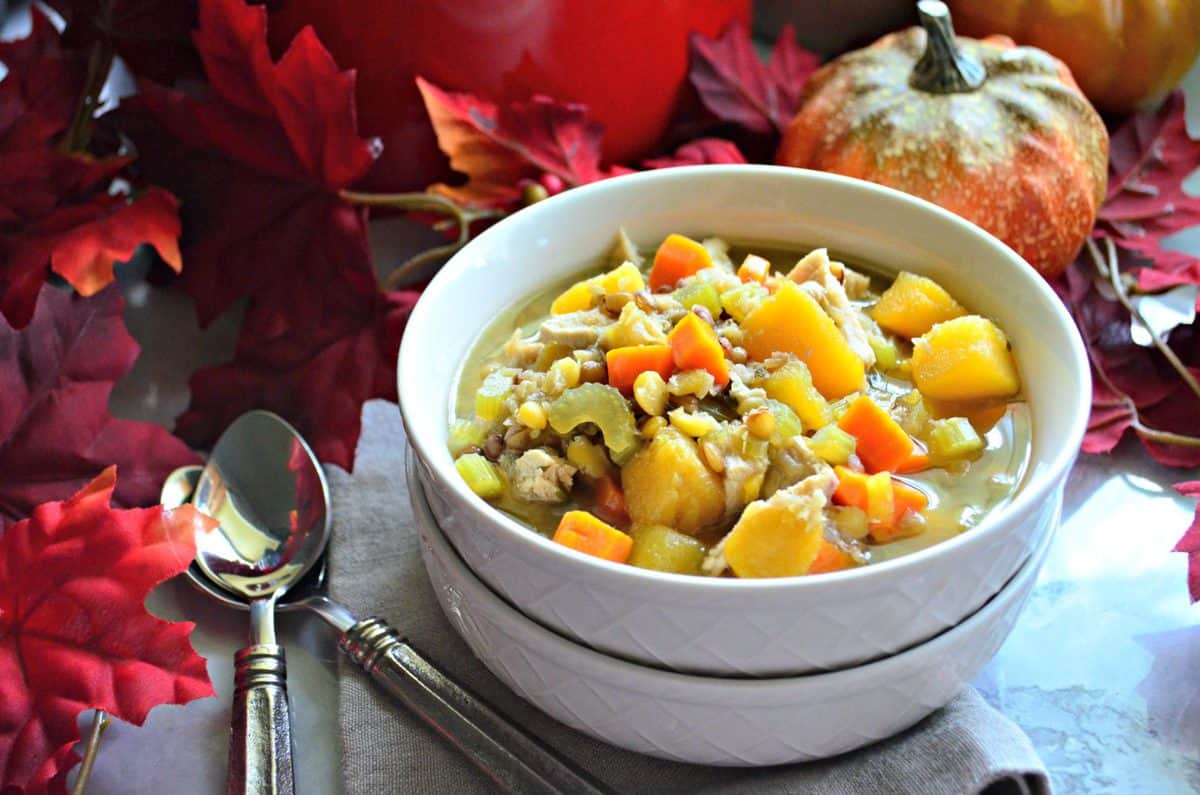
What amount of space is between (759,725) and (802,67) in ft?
4.51

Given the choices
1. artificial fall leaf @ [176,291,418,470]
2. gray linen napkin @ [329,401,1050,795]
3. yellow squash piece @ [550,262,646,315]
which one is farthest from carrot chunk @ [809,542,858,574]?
artificial fall leaf @ [176,291,418,470]

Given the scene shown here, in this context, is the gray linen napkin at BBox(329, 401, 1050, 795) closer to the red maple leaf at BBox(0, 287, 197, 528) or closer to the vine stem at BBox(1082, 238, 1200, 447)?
the red maple leaf at BBox(0, 287, 197, 528)

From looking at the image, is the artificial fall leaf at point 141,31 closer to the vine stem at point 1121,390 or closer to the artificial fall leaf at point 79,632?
the artificial fall leaf at point 79,632

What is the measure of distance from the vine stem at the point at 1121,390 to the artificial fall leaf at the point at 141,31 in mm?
1446

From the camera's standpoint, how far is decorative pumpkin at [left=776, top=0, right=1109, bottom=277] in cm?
176

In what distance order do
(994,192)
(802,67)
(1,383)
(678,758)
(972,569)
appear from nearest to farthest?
(972,569) → (678,758) → (1,383) → (994,192) → (802,67)

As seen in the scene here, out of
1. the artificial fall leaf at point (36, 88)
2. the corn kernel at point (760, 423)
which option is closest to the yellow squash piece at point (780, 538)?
the corn kernel at point (760, 423)

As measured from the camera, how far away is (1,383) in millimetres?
1453

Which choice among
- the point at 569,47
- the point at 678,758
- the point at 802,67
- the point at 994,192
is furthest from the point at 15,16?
the point at 678,758

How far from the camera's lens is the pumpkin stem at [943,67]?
71.2 inches

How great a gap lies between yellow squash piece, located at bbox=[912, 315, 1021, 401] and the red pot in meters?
0.76

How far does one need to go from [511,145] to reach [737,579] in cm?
96

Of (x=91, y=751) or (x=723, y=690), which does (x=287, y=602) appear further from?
(x=723, y=690)

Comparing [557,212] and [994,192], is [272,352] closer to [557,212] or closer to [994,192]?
[557,212]
